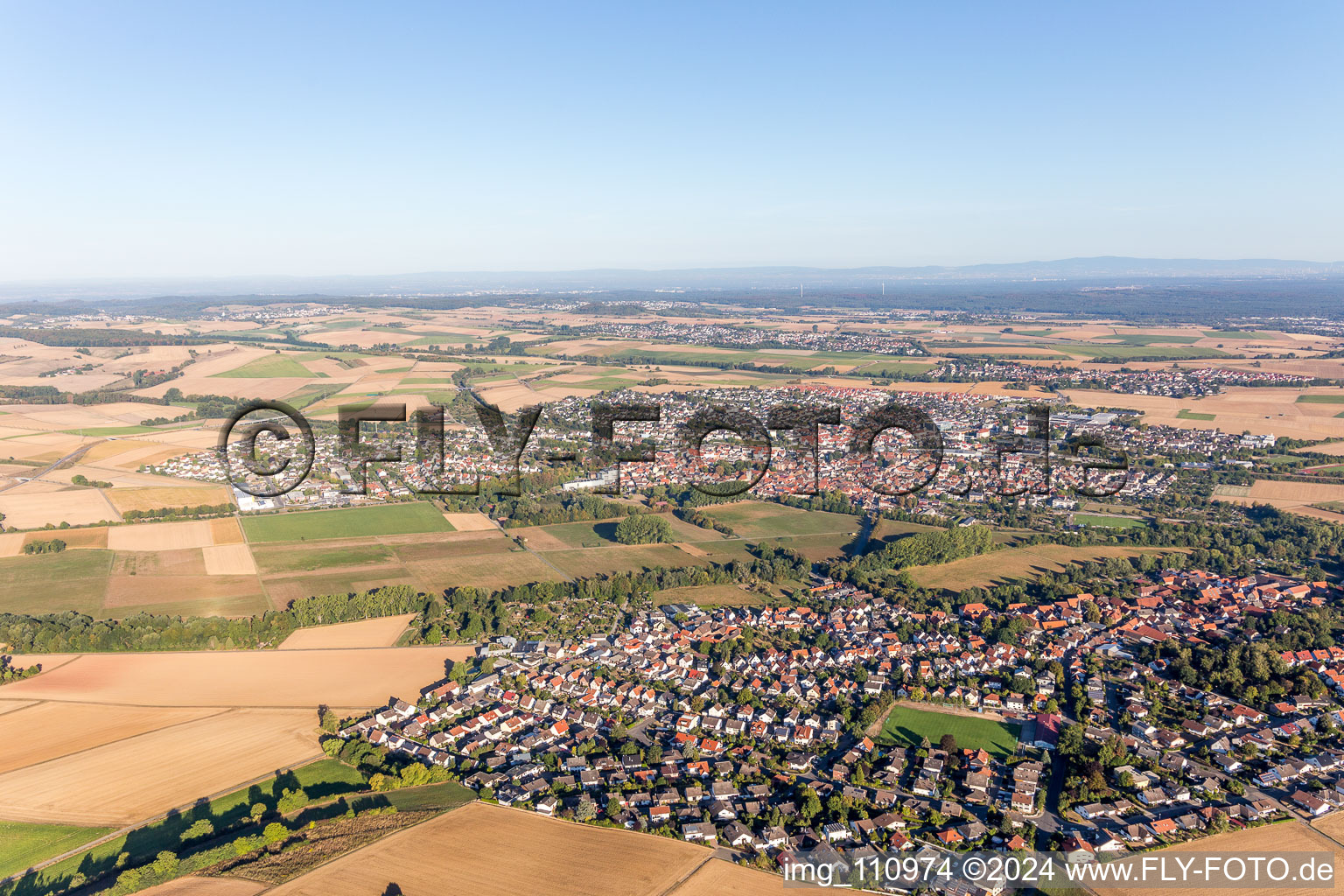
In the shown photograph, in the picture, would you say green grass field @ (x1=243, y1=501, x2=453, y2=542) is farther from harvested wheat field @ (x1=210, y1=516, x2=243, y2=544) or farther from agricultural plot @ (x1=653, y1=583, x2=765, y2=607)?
agricultural plot @ (x1=653, y1=583, x2=765, y2=607)

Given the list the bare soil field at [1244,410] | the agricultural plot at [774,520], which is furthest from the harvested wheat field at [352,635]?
the bare soil field at [1244,410]

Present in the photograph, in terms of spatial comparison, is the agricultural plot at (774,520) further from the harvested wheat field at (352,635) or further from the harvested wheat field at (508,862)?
the harvested wheat field at (508,862)

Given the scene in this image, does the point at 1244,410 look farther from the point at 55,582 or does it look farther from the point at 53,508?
the point at 53,508

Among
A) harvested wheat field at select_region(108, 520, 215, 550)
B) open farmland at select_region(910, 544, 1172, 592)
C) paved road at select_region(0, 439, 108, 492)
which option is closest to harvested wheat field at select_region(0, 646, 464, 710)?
harvested wheat field at select_region(108, 520, 215, 550)

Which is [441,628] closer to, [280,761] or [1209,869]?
[280,761]

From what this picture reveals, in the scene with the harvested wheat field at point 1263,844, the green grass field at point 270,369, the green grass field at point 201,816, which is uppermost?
the green grass field at point 270,369

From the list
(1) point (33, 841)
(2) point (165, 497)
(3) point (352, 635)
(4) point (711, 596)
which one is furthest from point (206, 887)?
(2) point (165, 497)
